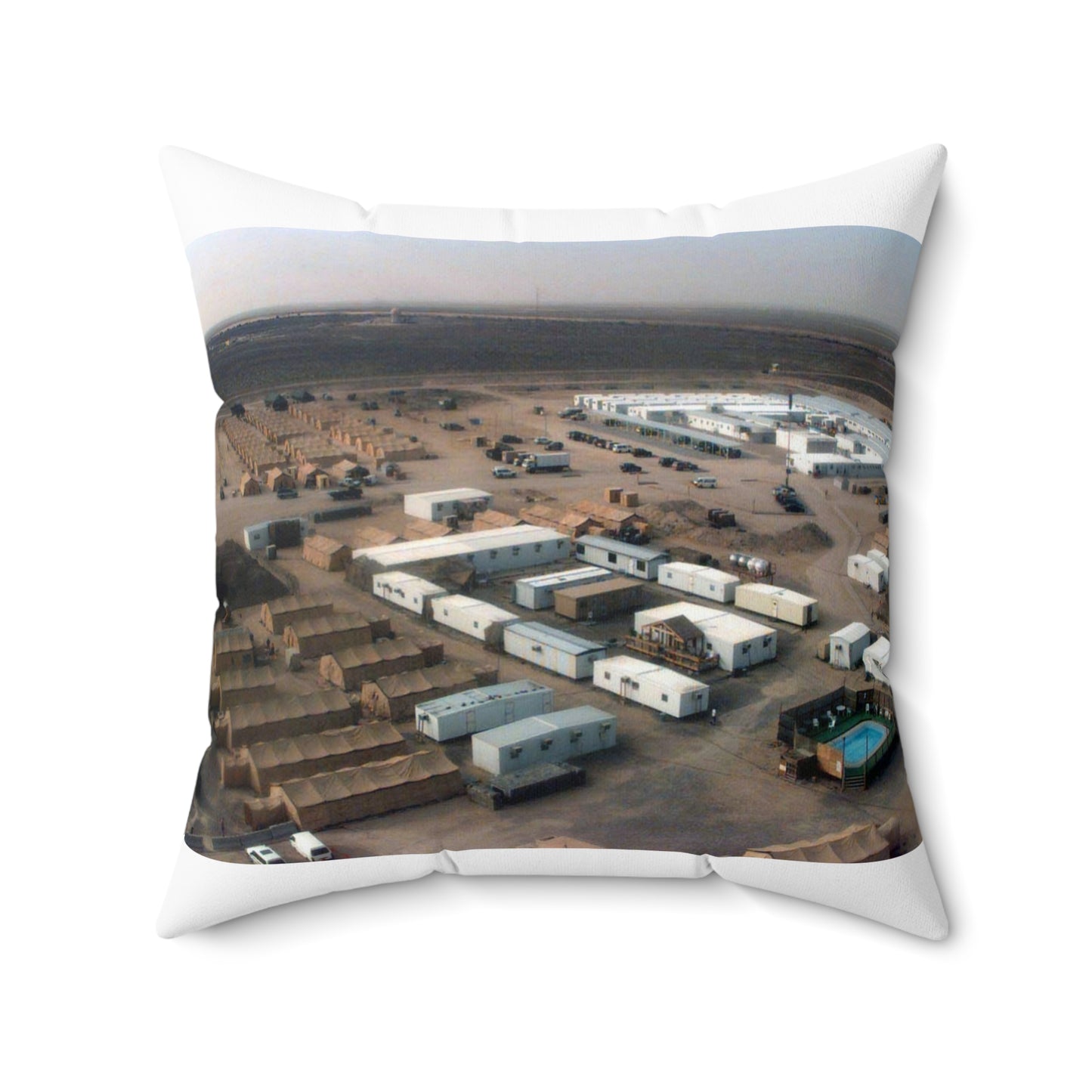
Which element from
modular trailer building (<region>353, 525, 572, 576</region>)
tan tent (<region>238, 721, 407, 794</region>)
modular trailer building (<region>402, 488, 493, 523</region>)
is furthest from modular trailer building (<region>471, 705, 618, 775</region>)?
modular trailer building (<region>402, 488, 493, 523</region>)

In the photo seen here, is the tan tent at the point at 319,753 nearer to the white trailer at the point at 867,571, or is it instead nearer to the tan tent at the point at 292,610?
the tan tent at the point at 292,610

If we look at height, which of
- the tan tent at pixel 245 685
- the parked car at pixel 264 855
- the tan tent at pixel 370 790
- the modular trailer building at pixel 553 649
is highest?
the modular trailer building at pixel 553 649

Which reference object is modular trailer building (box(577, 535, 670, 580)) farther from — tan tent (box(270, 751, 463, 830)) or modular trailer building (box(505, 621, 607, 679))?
tan tent (box(270, 751, 463, 830))

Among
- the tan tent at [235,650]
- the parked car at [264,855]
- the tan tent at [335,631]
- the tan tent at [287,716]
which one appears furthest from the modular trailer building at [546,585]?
the parked car at [264,855]

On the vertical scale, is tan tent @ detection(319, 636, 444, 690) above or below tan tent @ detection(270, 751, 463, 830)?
above

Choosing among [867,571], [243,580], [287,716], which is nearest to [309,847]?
[287,716]
